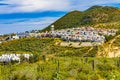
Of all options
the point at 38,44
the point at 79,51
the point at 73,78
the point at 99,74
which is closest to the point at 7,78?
the point at 73,78

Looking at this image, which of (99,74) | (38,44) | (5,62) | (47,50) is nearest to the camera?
(99,74)

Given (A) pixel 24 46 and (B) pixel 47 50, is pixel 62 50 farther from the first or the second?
(A) pixel 24 46

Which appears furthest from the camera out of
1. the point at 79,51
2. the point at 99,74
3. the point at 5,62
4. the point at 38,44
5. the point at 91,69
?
the point at 38,44

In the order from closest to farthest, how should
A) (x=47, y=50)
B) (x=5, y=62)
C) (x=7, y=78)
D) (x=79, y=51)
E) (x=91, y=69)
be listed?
(x=7, y=78), (x=91, y=69), (x=5, y=62), (x=79, y=51), (x=47, y=50)

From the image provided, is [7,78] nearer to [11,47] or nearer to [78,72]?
[78,72]

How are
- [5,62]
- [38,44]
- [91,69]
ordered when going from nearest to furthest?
[91,69] → [5,62] → [38,44]

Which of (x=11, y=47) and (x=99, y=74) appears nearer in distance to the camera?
(x=99, y=74)

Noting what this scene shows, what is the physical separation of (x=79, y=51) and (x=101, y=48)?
9510mm

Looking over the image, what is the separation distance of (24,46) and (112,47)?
4056cm

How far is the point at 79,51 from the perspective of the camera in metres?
118

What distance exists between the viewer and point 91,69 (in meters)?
42.6

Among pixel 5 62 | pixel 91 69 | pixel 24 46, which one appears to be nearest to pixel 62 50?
pixel 24 46

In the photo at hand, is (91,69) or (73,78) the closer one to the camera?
(73,78)

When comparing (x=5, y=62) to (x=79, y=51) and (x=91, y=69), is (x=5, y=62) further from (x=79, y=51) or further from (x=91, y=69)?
(x=91, y=69)
